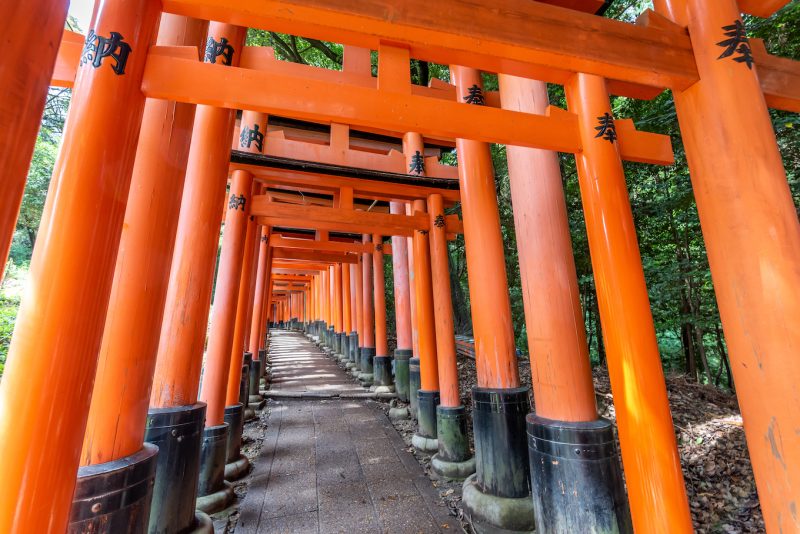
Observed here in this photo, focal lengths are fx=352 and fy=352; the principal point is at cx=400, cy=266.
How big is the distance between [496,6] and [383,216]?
3.60 metres

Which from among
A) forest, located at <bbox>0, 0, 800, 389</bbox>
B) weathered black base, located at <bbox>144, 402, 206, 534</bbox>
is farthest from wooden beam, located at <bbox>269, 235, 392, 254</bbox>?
weathered black base, located at <bbox>144, 402, 206, 534</bbox>

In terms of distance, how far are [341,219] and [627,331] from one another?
13.8 feet

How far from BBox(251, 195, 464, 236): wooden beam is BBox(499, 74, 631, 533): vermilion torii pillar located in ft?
8.36

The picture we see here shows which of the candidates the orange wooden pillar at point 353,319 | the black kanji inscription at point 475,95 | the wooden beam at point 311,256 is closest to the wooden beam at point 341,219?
the black kanji inscription at point 475,95

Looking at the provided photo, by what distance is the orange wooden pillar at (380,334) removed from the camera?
29.6 ft

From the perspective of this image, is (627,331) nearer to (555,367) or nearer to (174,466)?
(555,367)

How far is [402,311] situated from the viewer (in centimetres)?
768

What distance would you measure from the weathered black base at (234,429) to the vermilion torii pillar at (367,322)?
551cm

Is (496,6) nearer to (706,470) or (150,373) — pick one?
(150,373)

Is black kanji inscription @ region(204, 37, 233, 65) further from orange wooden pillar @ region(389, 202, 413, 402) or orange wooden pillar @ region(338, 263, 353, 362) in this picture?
orange wooden pillar @ region(338, 263, 353, 362)

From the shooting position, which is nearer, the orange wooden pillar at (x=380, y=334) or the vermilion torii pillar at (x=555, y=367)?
the vermilion torii pillar at (x=555, y=367)

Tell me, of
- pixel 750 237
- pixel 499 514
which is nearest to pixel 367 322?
pixel 499 514

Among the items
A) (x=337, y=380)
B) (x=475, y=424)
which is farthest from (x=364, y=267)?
(x=475, y=424)

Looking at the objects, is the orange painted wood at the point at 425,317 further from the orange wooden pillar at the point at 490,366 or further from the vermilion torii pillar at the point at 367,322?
the vermilion torii pillar at the point at 367,322
